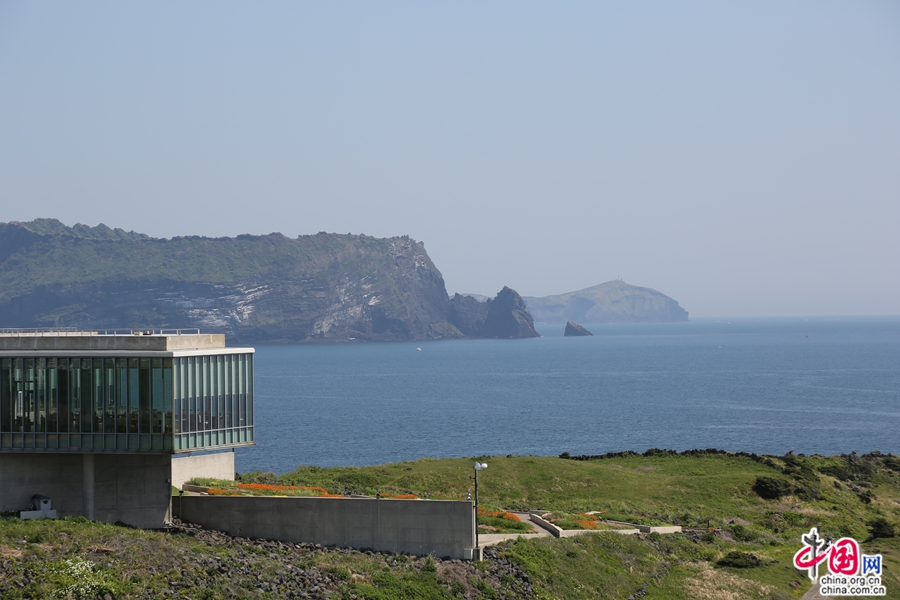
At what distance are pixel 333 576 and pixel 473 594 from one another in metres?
6.69

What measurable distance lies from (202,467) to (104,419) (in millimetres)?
13276

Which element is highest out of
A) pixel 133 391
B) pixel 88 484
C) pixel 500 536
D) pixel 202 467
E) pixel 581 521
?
pixel 133 391

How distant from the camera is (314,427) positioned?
139m

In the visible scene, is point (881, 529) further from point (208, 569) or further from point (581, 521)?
point (208, 569)

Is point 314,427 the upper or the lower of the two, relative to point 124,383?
lower

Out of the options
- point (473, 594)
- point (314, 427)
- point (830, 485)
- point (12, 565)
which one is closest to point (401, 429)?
point (314, 427)

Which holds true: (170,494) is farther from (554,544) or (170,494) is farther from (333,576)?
(554,544)

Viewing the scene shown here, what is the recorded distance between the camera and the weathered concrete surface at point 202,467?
53941mm

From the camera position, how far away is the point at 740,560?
165 feet

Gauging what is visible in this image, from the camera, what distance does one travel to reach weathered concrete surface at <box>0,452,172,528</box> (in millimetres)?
45000

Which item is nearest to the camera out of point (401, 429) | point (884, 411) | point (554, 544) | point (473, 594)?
point (473, 594)

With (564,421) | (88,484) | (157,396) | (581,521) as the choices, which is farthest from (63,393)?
(564,421)

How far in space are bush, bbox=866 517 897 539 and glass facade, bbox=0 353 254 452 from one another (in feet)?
144

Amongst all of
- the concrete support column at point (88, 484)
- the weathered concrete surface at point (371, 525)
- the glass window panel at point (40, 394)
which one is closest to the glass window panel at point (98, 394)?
the concrete support column at point (88, 484)
